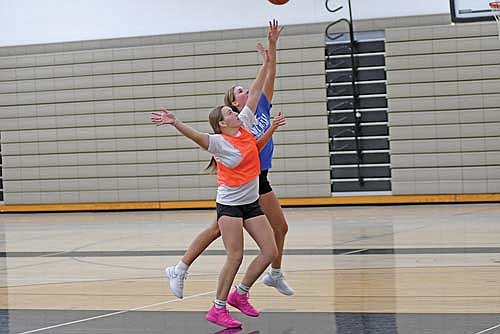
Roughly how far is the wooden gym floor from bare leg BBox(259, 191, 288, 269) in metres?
0.37

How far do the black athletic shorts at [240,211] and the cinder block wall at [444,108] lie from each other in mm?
11360

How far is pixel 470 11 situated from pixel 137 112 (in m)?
7.30

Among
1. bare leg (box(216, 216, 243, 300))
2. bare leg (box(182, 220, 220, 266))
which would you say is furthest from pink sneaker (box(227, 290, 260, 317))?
bare leg (box(182, 220, 220, 266))

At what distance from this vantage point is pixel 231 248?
21.0ft

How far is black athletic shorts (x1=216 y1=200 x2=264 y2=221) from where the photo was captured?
6449 millimetres

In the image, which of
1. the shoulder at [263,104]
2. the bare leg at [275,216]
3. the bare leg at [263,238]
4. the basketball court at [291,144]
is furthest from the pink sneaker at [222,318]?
the basketball court at [291,144]

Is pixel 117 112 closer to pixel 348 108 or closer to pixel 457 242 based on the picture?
pixel 348 108

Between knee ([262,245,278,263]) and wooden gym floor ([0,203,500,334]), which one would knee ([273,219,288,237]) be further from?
knee ([262,245,278,263])

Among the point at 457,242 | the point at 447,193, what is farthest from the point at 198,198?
the point at 457,242

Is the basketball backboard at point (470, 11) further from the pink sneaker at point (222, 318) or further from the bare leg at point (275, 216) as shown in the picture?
the pink sneaker at point (222, 318)

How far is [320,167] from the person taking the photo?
59.5 feet

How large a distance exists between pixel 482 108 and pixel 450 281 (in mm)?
9599

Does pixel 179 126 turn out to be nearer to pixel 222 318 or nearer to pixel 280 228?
pixel 222 318

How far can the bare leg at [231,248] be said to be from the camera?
21.0ft
